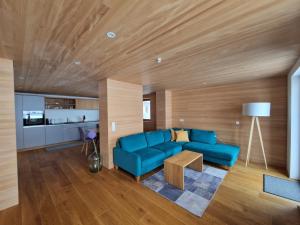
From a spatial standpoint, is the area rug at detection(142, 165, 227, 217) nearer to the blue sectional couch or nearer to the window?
the blue sectional couch

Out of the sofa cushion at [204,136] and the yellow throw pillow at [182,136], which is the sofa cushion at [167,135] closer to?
the yellow throw pillow at [182,136]

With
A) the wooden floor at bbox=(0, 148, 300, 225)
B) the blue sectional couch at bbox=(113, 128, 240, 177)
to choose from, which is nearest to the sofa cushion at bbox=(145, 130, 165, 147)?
the blue sectional couch at bbox=(113, 128, 240, 177)

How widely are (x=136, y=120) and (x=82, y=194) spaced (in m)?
2.19

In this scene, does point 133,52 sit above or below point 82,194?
above

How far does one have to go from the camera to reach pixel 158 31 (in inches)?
52.7

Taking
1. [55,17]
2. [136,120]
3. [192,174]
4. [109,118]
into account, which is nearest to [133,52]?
[55,17]

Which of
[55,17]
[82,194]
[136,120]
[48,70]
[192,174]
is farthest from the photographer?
[136,120]

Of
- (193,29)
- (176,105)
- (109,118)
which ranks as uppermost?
(193,29)

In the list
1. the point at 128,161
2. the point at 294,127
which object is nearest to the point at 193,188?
the point at 128,161

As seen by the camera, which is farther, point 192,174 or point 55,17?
point 192,174

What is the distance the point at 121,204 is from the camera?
2.05 metres

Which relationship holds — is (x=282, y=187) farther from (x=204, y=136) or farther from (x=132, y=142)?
(x=132, y=142)

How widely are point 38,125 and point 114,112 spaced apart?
13.5 ft

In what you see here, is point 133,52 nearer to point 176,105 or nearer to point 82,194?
point 82,194
